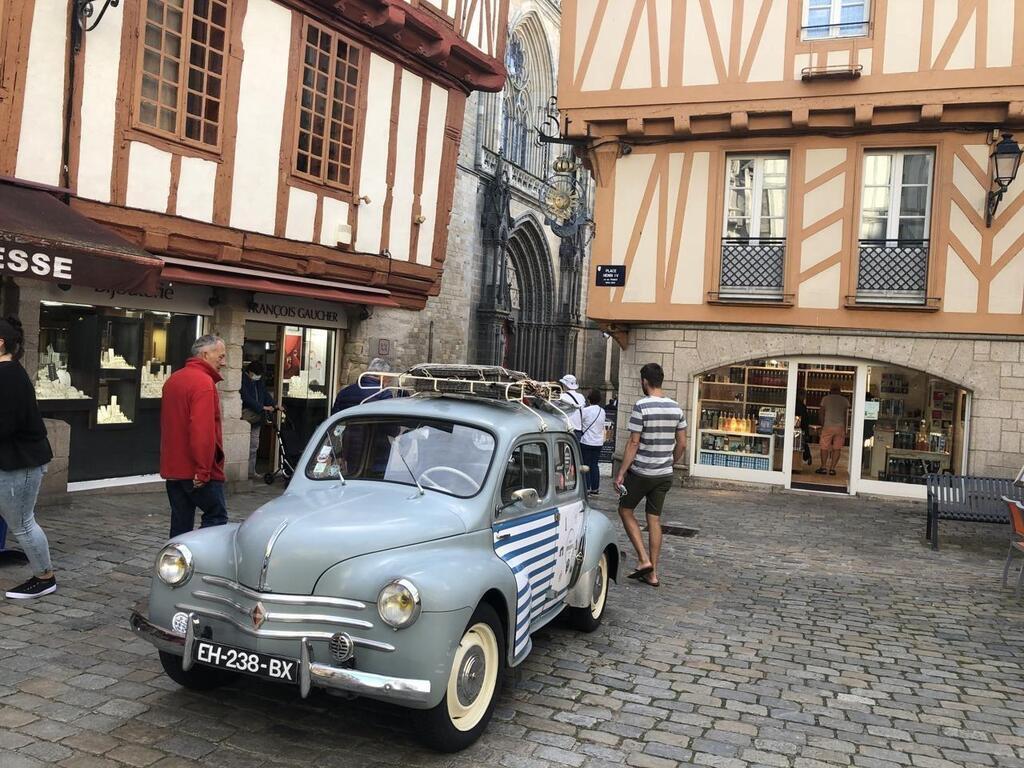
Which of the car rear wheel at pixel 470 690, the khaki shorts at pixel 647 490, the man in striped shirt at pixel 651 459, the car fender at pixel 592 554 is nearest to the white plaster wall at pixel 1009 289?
the man in striped shirt at pixel 651 459

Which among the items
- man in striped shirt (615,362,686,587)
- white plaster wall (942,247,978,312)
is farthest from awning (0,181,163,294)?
white plaster wall (942,247,978,312)

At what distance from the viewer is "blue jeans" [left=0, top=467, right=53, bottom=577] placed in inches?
193

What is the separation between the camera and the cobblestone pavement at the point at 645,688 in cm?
358

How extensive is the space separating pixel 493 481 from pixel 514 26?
88.1 ft

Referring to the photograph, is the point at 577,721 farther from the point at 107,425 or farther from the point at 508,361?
the point at 508,361

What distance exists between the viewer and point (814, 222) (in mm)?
12016

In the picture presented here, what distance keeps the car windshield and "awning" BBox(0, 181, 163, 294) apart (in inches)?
137

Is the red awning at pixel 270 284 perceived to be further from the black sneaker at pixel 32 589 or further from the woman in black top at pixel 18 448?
the black sneaker at pixel 32 589

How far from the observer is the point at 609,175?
13.0 m

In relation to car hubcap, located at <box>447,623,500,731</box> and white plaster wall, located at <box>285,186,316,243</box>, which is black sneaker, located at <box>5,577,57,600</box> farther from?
white plaster wall, located at <box>285,186,316,243</box>

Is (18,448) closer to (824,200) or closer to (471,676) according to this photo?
(471,676)

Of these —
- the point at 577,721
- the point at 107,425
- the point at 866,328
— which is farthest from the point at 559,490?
the point at 866,328

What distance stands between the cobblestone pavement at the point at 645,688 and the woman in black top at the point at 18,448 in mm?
489

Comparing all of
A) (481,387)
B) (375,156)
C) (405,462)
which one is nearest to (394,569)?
(405,462)
